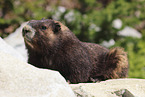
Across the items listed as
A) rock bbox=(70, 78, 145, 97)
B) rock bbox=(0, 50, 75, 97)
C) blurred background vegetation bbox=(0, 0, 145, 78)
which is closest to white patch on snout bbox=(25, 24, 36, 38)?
rock bbox=(0, 50, 75, 97)

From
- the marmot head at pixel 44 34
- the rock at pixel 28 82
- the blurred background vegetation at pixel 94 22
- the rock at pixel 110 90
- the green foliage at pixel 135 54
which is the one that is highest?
the marmot head at pixel 44 34

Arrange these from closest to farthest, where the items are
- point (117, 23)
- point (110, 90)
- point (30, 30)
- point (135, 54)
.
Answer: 1. point (110, 90)
2. point (30, 30)
3. point (135, 54)
4. point (117, 23)

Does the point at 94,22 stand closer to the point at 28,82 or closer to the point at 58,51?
the point at 58,51

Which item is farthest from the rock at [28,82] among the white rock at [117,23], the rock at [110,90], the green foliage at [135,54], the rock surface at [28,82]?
the white rock at [117,23]

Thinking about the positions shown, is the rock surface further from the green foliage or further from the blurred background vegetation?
the blurred background vegetation

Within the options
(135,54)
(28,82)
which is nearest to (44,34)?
(28,82)

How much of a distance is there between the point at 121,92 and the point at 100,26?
224 inches

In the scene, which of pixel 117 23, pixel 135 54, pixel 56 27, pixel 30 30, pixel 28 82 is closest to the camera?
pixel 28 82

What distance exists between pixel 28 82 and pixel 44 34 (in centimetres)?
132

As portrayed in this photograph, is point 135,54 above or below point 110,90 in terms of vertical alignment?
below

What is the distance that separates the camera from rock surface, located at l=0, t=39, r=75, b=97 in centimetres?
299

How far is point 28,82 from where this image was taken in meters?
3.15

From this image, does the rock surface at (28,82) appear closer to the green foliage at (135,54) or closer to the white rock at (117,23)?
the green foliage at (135,54)

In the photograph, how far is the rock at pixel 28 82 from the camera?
299cm
